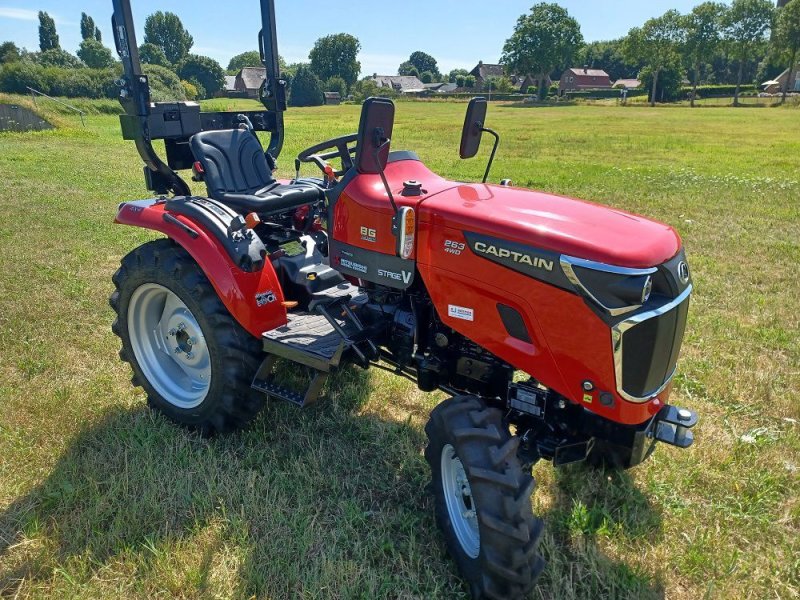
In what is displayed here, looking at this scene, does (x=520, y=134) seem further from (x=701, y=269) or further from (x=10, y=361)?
(x=10, y=361)

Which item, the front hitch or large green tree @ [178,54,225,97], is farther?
large green tree @ [178,54,225,97]

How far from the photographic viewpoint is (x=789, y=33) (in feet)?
183

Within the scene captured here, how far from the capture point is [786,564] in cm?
247

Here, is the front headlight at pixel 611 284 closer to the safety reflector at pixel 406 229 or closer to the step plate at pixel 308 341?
the safety reflector at pixel 406 229

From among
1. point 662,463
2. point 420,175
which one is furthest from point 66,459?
point 662,463

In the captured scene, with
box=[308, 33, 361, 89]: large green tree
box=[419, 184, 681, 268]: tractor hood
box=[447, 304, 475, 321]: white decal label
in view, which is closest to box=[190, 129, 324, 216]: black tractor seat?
box=[419, 184, 681, 268]: tractor hood

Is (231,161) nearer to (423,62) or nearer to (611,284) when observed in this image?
(611,284)

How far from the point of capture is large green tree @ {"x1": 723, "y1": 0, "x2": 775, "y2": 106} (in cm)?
6366

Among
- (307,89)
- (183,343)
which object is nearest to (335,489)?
(183,343)

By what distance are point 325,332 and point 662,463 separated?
1.83 meters

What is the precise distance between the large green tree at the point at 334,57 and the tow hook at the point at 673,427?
80.6 metres

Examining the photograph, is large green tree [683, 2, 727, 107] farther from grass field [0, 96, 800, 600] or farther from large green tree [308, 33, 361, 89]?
grass field [0, 96, 800, 600]

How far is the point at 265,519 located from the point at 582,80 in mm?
96265

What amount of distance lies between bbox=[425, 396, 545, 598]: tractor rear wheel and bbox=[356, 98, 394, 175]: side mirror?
1023 mm
